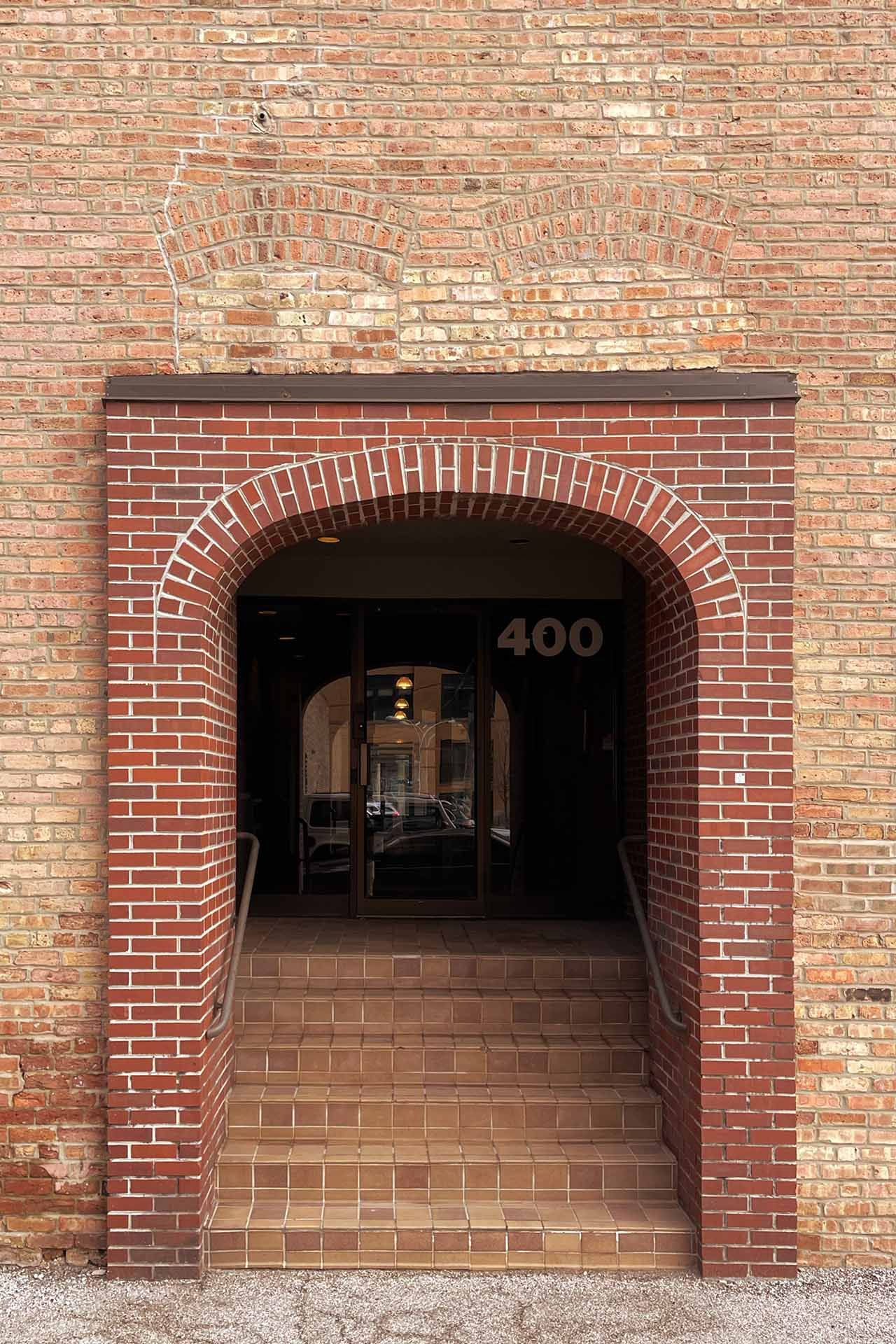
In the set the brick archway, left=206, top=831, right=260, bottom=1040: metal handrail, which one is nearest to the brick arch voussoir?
the brick archway

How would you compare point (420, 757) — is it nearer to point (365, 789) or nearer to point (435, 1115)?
point (365, 789)

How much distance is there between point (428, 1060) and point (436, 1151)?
49 centimetres

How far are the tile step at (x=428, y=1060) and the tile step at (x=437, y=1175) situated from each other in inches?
16.3

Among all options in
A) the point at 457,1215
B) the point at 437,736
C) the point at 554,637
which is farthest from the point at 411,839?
the point at 457,1215

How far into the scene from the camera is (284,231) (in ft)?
14.7

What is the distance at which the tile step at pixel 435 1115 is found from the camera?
4.80 m

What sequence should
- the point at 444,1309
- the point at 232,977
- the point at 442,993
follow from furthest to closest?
the point at 442,993 → the point at 232,977 → the point at 444,1309

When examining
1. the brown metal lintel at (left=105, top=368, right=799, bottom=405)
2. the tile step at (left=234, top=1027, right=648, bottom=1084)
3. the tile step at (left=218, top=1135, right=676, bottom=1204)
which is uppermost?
the brown metal lintel at (left=105, top=368, right=799, bottom=405)

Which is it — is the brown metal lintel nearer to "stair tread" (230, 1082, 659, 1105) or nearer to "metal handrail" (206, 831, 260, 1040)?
"metal handrail" (206, 831, 260, 1040)

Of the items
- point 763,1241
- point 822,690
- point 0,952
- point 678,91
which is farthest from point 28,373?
point 763,1241

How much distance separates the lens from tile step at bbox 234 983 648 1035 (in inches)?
209

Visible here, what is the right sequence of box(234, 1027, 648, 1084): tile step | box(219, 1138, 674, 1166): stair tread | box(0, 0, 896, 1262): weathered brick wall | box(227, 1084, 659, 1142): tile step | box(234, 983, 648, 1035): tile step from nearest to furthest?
box(0, 0, 896, 1262): weathered brick wall
box(219, 1138, 674, 1166): stair tread
box(227, 1084, 659, 1142): tile step
box(234, 1027, 648, 1084): tile step
box(234, 983, 648, 1035): tile step

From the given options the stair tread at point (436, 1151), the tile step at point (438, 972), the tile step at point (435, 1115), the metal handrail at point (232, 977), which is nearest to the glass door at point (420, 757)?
the tile step at point (438, 972)

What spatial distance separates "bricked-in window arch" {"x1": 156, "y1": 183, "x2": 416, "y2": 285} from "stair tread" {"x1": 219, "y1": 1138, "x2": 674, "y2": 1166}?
12.6 feet
